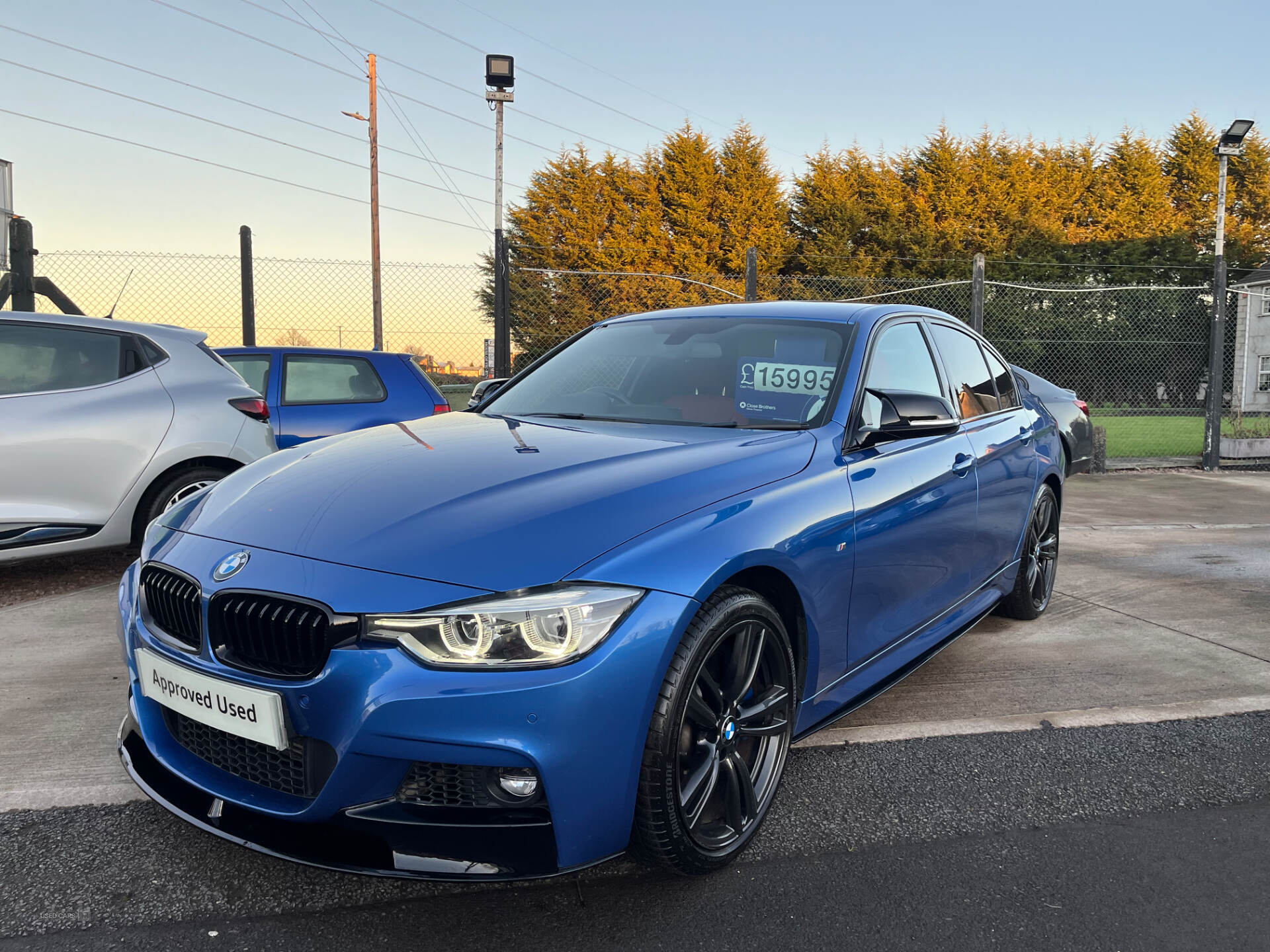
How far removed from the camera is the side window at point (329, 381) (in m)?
7.50

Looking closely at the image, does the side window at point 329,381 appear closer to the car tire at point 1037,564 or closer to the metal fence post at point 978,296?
the car tire at point 1037,564

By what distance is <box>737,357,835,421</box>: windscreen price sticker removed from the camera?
121 inches

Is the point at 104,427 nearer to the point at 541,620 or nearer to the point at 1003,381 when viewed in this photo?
the point at 541,620

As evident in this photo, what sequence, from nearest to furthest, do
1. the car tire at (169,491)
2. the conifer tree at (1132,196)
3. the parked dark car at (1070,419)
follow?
1. the car tire at (169,491)
2. the parked dark car at (1070,419)
3. the conifer tree at (1132,196)

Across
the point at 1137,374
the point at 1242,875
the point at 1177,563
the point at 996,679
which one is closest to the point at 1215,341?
the point at 1137,374

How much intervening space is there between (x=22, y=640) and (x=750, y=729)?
3.53m

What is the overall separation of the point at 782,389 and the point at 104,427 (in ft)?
→ 12.5

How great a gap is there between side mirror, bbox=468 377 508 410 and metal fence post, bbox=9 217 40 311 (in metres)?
6.78

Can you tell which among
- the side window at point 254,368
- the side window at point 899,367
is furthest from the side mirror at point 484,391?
the side window at point 254,368

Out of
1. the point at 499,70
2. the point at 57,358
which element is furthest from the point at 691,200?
the point at 57,358

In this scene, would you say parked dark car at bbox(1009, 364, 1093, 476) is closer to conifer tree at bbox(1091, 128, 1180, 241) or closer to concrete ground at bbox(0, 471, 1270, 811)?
concrete ground at bbox(0, 471, 1270, 811)

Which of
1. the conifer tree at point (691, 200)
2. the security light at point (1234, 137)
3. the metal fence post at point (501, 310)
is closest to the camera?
the metal fence post at point (501, 310)

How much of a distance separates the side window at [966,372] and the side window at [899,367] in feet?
0.59

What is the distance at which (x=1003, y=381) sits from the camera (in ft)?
15.2
